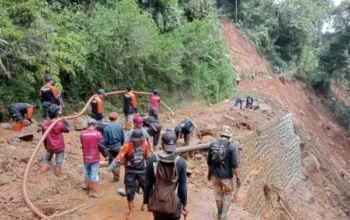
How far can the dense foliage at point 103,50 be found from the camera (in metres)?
10.8

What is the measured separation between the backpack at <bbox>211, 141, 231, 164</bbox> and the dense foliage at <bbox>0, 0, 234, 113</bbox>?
6085 millimetres

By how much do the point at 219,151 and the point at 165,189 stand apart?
1.84 m

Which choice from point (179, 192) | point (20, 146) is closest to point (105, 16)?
point (20, 146)

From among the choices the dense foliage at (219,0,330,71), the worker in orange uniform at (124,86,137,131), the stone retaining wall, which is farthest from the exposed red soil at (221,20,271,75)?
the worker in orange uniform at (124,86,137,131)

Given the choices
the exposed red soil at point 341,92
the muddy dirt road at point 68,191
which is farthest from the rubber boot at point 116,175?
the exposed red soil at point 341,92

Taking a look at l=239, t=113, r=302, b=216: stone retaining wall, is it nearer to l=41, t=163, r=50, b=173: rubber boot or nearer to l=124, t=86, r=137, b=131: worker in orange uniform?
l=124, t=86, r=137, b=131: worker in orange uniform

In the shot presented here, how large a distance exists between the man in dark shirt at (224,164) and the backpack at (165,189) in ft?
5.76

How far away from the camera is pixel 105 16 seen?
531 inches

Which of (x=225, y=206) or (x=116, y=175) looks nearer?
(x=225, y=206)

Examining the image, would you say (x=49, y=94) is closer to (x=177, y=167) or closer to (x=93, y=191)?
(x=93, y=191)

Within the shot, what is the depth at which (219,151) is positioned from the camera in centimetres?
599

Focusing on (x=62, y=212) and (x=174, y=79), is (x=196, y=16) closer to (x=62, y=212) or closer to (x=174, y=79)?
(x=174, y=79)

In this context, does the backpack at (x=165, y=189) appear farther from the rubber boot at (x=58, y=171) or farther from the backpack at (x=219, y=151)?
the rubber boot at (x=58, y=171)

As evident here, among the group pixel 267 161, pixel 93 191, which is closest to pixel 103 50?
pixel 267 161
